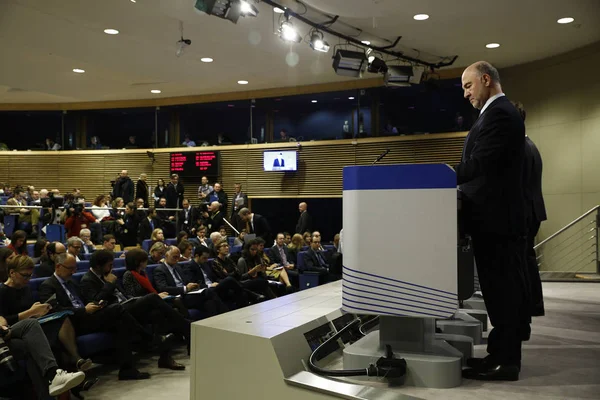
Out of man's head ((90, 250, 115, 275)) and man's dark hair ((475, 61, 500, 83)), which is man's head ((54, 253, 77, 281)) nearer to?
man's head ((90, 250, 115, 275))

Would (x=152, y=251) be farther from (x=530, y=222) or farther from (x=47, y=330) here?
(x=530, y=222)

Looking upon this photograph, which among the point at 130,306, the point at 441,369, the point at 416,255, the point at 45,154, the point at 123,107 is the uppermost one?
the point at 123,107

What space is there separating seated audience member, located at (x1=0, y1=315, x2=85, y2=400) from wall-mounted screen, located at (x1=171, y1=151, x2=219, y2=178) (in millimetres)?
9731

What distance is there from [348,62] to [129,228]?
181 inches

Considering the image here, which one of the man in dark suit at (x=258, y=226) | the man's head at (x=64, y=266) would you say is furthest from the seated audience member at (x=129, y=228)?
the man's head at (x=64, y=266)

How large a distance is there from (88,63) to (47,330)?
7665mm

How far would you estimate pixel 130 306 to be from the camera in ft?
15.6

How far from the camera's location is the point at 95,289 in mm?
4633

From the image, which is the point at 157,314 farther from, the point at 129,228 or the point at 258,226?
the point at 258,226

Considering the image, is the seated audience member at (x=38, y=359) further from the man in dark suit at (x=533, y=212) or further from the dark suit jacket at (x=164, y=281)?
the man in dark suit at (x=533, y=212)

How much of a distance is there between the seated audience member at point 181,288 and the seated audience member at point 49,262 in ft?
3.21

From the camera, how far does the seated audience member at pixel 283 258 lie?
8.28 metres

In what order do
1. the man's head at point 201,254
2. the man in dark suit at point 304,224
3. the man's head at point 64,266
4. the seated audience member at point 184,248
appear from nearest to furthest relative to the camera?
the man's head at point 64,266
the man's head at point 201,254
the seated audience member at point 184,248
the man in dark suit at point 304,224

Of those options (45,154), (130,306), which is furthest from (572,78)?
(45,154)
